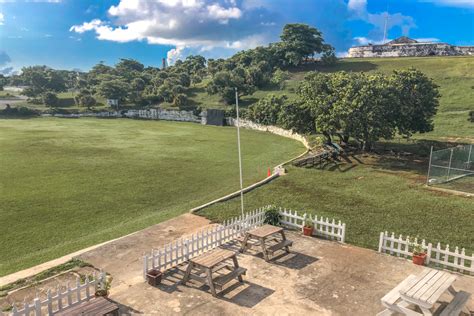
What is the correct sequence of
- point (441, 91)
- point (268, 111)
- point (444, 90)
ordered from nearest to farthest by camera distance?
point (268, 111) < point (441, 91) < point (444, 90)

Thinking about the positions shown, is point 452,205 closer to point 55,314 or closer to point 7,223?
point 55,314

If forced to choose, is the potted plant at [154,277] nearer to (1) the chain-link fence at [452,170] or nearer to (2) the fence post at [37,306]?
(2) the fence post at [37,306]

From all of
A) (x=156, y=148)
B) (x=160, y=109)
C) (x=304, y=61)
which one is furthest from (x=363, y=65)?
(x=156, y=148)

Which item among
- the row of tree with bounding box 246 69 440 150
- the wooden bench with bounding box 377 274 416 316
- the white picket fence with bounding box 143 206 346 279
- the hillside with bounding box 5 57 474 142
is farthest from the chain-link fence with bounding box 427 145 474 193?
the wooden bench with bounding box 377 274 416 316

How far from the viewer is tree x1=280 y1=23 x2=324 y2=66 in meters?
94.2

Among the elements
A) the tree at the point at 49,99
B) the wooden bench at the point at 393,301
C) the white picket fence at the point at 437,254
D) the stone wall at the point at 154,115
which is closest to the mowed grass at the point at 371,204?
the white picket fence at the point at 437,254

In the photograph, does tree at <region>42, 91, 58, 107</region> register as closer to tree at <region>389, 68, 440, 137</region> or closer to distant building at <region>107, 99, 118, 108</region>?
distant building at <region>107, 99, 118, 108</region>

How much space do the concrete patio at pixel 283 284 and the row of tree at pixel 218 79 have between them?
195ft

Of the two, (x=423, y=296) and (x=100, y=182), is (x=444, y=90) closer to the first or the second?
(x=100, y=182)

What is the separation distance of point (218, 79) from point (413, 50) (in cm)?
7652

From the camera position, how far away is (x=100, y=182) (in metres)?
22.6

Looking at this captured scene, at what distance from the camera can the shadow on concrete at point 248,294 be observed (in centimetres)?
930

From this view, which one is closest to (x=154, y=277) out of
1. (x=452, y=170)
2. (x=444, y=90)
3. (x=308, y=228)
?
(x=308, y=228)

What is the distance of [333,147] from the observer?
30.6 meters
